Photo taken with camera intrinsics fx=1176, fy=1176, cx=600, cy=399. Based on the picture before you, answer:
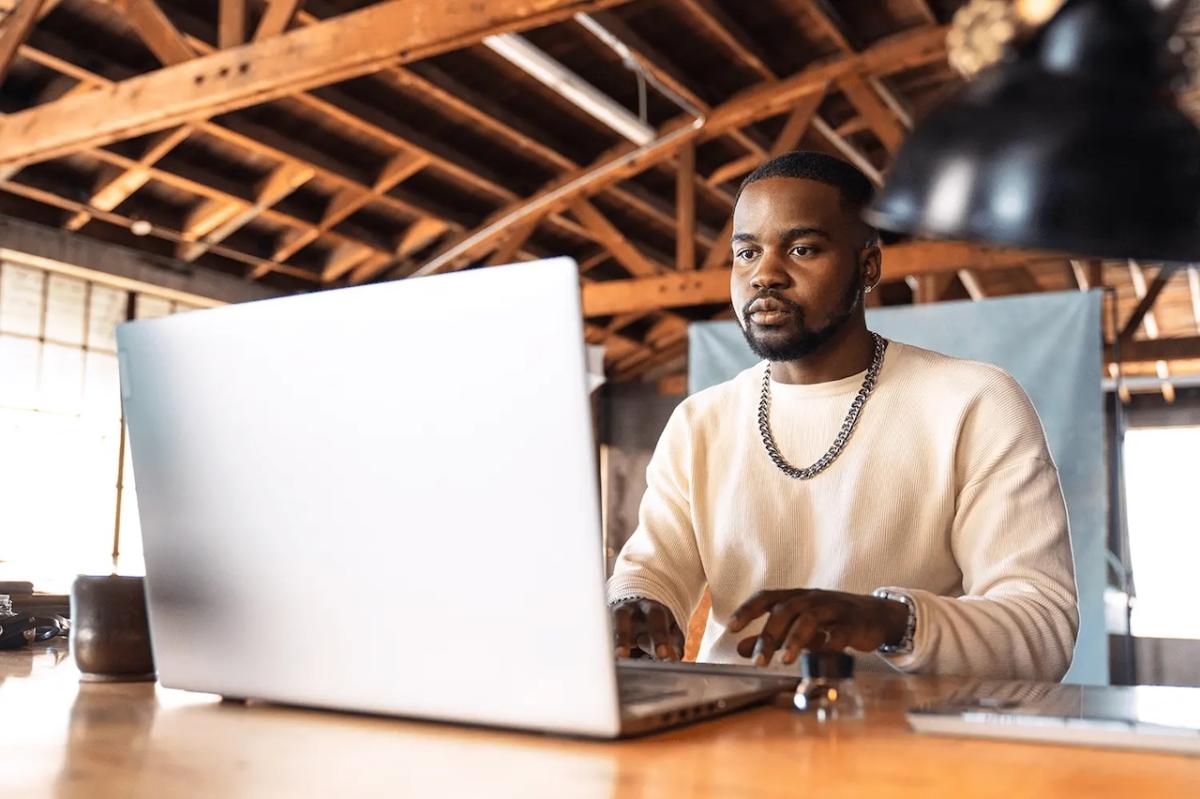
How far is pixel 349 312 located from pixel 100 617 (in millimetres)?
520

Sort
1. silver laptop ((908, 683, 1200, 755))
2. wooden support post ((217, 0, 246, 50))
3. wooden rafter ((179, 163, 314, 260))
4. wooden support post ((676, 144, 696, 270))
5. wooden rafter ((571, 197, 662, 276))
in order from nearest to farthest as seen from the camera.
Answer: silver laptop ((908, 683, 1200, 755)) < wooden support post ((217, 0, 246, 50)) < wooden support post ((676, 144, 696, 270)) < wooden rafter ((179, 163, 314, 260)) < wooden rafter ((571, 197, 662, 276))

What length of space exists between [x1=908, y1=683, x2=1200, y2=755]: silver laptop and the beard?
0.72 meters

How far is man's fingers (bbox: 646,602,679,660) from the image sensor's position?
4.43 ft

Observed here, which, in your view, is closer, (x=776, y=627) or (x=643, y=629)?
(x=776, y=627)

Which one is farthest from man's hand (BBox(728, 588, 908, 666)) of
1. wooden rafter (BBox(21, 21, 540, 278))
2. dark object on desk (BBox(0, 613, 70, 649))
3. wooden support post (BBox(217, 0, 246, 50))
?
wooden rafter (BBox(21, 21, 540, 278))

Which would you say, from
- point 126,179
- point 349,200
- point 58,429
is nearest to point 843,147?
point 349,200

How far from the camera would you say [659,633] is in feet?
4.49

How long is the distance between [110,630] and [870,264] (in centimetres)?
126

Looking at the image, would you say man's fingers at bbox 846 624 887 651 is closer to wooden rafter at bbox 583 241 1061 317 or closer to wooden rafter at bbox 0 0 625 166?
wooden rafter at bbox 0 0 625 166

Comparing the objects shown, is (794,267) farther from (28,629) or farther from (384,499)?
(28,629)

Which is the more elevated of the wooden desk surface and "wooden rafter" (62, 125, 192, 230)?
"wooden rafter" (62, 125, 192, 230)

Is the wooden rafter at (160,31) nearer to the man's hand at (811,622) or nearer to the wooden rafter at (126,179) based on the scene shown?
the wooden rafter at (126,179)

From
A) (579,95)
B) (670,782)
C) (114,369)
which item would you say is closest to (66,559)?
(114,369)

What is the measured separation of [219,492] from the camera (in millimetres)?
951
